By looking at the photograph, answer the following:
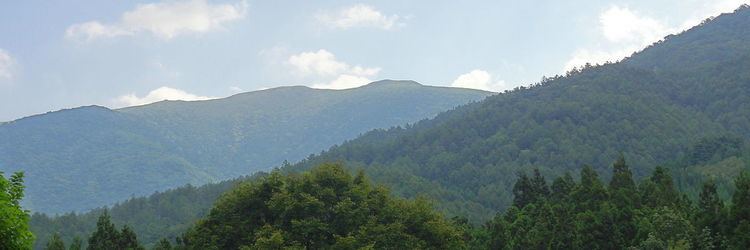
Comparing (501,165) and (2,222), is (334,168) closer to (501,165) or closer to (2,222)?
(2,222)

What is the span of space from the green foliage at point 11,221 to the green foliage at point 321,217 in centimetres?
1518

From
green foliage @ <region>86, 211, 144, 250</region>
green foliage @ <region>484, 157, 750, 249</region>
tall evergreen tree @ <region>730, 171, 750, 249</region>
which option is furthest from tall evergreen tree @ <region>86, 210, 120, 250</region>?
tall evergreen tree @ <region>730, 171, 750, 249</region>

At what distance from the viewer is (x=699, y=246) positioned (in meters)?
34.1

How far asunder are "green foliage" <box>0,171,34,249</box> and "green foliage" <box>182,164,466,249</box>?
15184mm

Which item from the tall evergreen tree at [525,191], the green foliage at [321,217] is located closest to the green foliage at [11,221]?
the green foliage at [321,217]

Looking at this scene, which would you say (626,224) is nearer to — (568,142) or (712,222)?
(712,222)

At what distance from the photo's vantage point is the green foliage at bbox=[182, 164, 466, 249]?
32.6 m

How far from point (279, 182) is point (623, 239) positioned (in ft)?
58.8

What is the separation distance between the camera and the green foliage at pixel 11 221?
15.7 metres

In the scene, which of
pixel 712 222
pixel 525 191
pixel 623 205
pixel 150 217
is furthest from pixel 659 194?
pixel 150 217

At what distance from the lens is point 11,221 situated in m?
15.8

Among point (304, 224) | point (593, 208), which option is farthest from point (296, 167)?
point (304, 224)

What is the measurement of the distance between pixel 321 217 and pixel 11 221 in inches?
734

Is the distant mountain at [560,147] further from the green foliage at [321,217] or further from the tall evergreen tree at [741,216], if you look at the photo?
the tall evergreen tree at [741,216]
